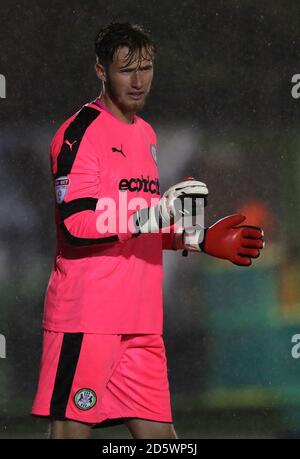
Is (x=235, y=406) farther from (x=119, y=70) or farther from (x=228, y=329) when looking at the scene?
(x=119, y=70)

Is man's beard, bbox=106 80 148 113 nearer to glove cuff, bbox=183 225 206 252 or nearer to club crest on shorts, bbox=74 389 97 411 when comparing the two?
glove cuff, bbox=183 225 206 252

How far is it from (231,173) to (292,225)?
0.35m

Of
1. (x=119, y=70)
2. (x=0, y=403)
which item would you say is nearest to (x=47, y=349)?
(x=119, y=70)

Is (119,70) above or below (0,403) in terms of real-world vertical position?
above

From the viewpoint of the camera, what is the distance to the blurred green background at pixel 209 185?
4.57 m

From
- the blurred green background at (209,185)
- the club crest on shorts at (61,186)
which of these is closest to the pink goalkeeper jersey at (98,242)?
the club crest on shorts at (61,186)

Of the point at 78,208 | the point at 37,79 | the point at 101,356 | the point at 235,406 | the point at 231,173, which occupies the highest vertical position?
the point at 37,79

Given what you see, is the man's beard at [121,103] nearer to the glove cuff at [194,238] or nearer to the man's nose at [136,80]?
the man's nose at [136,80]

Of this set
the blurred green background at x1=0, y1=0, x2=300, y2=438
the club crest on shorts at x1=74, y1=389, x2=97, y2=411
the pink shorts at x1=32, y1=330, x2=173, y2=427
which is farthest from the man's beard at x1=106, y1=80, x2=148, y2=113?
the blurred green background at x1=0, y1=0, x2=300, y2=438

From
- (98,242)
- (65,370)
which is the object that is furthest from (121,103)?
(65,370)

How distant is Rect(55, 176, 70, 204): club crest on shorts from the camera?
287 centimetres

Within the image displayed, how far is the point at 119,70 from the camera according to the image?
9.86ft

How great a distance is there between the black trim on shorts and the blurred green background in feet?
5.58

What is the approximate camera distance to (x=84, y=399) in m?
2.87
